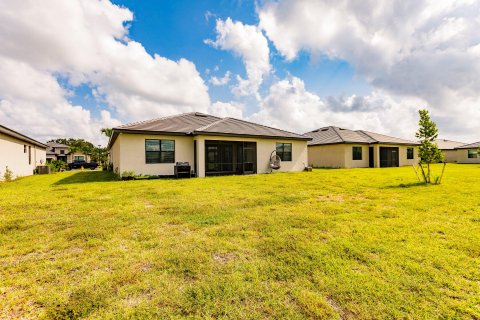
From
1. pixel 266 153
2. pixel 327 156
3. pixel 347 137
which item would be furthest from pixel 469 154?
pixel 266 153

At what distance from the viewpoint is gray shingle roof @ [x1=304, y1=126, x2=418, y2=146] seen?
2430cm

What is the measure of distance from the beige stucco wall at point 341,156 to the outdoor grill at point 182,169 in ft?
57.7

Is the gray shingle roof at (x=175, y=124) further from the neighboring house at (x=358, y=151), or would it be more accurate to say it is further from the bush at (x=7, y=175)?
the neighboring house at (x=358, y=151)

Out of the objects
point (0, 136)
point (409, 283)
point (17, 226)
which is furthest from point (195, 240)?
point (0, 136)

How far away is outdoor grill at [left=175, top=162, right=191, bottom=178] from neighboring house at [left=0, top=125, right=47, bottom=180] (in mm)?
10547

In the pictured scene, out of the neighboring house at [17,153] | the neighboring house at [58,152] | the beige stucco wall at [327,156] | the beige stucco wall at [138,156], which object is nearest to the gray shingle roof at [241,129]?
the beige stucco wall at [138,156]

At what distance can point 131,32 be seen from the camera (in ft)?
41.9

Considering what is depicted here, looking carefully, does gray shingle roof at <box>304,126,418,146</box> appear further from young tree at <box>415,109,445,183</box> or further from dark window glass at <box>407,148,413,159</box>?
young tree at <box>415,109,445,183</box>

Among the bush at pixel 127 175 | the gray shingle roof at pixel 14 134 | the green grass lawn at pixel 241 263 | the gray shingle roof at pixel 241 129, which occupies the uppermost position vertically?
the gray shingle roof at pixel 241 129

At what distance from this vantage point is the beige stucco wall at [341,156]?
23623 millimetres

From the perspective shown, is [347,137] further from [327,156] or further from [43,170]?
[43,170]

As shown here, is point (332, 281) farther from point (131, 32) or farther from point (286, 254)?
point (131, 32)

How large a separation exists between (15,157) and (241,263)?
20597 millimetres

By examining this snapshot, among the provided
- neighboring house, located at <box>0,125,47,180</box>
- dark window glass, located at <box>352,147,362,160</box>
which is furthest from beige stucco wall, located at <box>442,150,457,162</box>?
neighboring house, located at <box>0,125,47,180</box>
